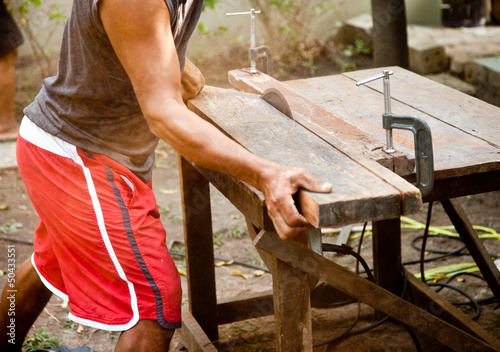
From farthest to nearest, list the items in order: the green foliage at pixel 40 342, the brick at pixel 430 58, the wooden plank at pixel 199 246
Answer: the brick at pixel 430 58
the green foliage at pixel 40 342
the wooden plank at pixel 199 246

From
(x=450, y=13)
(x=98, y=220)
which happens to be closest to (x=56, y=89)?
(x=98, y=220)

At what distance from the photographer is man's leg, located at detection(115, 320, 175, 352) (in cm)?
192

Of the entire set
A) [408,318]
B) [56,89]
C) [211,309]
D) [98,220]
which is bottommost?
[211,309]

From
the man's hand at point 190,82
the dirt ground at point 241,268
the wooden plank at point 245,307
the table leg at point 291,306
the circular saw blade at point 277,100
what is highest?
the man's hand at point 190,82

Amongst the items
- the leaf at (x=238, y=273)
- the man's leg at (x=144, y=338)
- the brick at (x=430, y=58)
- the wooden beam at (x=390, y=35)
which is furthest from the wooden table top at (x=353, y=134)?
the brick at (x=430, y=58)

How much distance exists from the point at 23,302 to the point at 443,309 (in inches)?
73.7

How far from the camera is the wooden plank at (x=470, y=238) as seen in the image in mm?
2637

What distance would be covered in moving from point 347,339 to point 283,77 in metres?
4.22

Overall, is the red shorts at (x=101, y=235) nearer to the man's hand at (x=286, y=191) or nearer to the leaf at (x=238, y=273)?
the man's hand at (x=286, y=191)

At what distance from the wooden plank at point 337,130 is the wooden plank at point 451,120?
13 centimetres

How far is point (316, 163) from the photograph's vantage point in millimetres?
1767

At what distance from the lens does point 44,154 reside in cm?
213

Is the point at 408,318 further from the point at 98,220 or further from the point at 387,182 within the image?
the point at 98,220

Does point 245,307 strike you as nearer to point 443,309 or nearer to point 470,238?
point 443,309
